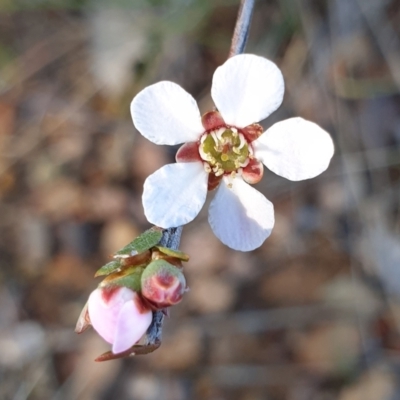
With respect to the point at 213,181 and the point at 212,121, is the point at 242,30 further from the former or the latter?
the point at 213,181

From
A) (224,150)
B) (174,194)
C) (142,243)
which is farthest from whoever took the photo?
(224,150)

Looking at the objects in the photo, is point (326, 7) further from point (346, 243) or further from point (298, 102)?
point (346, 243)

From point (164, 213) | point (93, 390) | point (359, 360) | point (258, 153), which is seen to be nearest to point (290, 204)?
point (359, 360)

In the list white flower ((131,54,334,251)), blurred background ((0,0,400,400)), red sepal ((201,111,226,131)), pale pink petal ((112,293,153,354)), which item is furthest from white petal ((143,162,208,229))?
blurred background ((0,0,400,400))

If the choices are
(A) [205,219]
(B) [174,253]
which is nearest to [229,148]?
(B) [174,253]

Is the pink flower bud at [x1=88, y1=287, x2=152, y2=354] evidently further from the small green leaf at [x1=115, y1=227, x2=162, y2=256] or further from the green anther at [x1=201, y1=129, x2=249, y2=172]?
the green anther at [x1=201, y1=129, x2=249, y2=172]

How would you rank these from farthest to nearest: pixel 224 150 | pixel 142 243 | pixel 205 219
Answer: pixel 205 219, pixel 224 150, pixel 142 243

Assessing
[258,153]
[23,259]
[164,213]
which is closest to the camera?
[164,213]
